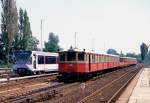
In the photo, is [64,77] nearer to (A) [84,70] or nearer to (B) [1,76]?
(A) [84,70]

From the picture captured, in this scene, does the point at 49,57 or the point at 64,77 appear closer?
the point at 64,77

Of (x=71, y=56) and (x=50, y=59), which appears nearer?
(x=71, y=56)

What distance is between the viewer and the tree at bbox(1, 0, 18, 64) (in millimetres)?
71188

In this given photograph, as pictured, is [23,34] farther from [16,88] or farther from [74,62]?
[16,88]

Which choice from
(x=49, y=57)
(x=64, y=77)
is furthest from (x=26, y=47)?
(x=64, y=77)

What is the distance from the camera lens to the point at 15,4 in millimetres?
75250

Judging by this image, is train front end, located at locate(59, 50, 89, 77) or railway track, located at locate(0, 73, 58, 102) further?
train front end, located at locate(59, 50, 89, 77)

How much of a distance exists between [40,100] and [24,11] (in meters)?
68.4

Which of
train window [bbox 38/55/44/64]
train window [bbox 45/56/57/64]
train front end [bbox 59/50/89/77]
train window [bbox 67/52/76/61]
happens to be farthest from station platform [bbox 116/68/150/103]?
train window [bbox 45/56/57/64]

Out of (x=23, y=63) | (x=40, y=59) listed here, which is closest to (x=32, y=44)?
(x=40, y=59)

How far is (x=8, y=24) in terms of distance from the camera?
2849 inches

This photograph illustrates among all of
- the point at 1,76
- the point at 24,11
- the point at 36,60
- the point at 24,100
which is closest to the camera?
the point at 24,100

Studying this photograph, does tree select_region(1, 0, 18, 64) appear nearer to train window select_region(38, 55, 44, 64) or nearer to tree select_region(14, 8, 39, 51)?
tree select_region(14, 8, 39, 51)

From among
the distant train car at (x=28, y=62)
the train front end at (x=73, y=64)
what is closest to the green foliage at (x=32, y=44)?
the distant train car at (x=28, y=62)
